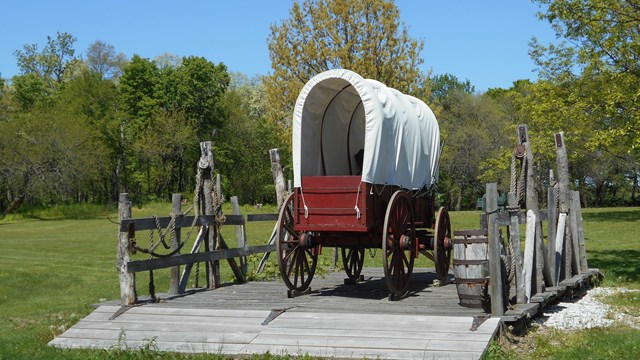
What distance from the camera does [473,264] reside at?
33.0 feet

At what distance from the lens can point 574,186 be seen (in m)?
58.9

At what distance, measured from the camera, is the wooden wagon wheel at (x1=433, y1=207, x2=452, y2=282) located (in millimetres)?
12602

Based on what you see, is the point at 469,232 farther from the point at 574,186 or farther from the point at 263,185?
the point at 263,185

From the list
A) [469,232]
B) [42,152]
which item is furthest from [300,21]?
[469,232]

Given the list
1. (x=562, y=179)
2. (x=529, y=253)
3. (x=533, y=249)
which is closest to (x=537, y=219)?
(x=533, y=249)

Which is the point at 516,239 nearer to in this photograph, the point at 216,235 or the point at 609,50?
the point at 216,235

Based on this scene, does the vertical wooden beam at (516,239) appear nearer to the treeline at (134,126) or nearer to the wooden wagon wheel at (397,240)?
the wooden wagon wheel at (397,240)

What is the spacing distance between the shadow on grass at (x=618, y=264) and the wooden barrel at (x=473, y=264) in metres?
6.71

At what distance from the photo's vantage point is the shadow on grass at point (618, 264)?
16.4 metres

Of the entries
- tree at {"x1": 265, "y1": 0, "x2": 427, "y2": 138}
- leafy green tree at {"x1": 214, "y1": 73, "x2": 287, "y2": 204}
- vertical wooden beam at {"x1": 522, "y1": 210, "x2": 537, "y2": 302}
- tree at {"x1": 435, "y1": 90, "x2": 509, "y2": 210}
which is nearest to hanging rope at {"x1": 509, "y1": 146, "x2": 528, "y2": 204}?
vertical wooden beam at {"x1": 522, "y1": 210, "x2": 537, "y2": 302}

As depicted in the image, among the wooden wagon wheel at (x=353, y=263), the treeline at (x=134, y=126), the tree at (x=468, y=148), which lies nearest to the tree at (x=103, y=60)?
the treeline at (x=134, y=126)

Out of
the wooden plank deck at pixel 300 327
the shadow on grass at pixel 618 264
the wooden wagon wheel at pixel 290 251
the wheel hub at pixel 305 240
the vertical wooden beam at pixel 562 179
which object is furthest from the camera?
→ the shadow on grass at pixel 618 264

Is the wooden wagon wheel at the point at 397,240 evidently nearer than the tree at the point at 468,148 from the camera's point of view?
Yes

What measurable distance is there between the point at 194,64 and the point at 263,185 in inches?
525
